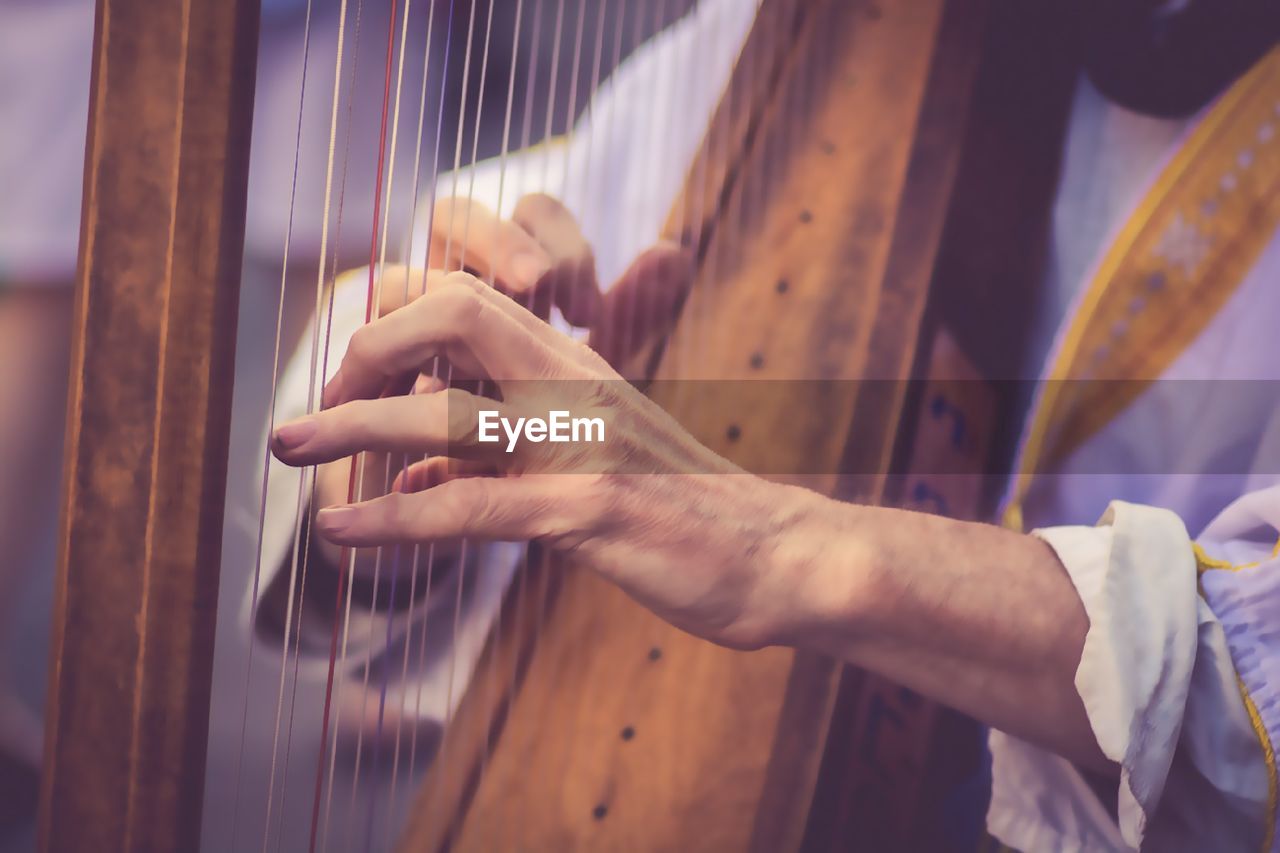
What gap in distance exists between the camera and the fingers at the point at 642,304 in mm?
688

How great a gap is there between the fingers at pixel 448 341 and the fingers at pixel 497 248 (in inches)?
5.9

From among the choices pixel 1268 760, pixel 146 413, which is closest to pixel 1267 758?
pixel 1268 760

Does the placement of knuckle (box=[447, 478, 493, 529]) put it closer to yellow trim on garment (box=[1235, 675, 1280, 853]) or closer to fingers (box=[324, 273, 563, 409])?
fingers (box=[324, 273, 563, 409])

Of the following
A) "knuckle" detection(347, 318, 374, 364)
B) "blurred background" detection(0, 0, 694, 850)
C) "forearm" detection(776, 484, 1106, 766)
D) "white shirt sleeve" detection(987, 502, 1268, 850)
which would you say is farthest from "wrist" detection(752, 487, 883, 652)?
"blurred background" detection(0, 0, 694, 850)

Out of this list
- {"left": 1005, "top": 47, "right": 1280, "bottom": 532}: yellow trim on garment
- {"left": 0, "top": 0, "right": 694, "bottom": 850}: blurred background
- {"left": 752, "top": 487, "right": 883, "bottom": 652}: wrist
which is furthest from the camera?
{"left": 0, "top": 0, "right": 694, "bottom": 850}: blurred background

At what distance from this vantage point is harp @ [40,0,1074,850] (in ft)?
1.37

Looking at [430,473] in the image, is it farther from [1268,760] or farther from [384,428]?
[1268,760]

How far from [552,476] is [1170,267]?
595mm

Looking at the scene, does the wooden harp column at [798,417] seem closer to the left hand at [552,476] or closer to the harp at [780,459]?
the harp at [780,459]

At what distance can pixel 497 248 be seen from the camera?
0.60 m

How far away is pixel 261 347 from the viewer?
3.55 feet

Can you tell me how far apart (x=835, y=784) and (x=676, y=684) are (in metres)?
0.18

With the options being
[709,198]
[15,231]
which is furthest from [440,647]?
[15,231]

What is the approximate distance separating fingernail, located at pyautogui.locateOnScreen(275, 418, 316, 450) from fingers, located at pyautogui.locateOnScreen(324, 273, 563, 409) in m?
0.04
